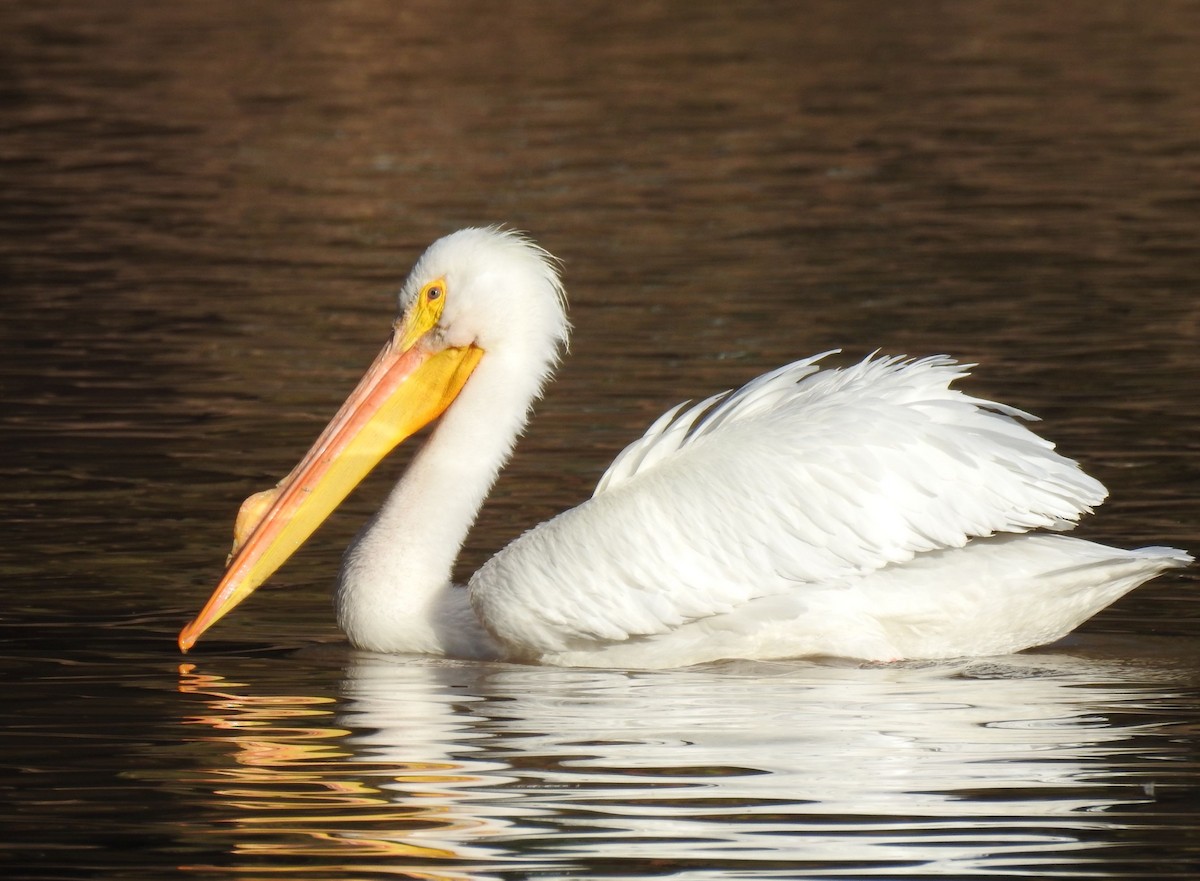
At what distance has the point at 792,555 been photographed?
615cm

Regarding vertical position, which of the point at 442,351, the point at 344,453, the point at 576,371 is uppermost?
the point at 442,351

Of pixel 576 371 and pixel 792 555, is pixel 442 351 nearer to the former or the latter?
pixel 792 555

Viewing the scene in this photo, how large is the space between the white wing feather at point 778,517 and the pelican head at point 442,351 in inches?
25.4

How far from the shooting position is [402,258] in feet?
43.2

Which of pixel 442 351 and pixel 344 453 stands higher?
pixel 442 351

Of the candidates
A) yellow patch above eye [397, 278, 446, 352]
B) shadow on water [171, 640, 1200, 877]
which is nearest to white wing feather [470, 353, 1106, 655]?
shadow on water [171, 640, 1200, 877]

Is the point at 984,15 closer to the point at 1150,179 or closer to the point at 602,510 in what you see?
the point at 1150,179

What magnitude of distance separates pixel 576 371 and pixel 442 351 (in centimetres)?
334

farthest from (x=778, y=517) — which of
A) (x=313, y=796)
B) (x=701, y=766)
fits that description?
(x=313, y=796)

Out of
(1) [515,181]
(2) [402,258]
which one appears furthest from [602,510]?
(1) [515,181]

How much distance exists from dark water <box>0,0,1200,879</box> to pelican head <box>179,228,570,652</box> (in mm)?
449

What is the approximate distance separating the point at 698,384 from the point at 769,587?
364 cm

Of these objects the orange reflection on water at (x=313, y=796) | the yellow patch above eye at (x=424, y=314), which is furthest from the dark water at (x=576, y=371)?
the yellow patch above eye at (x=424, y=314)

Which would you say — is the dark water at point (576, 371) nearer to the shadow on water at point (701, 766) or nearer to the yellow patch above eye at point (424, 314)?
the shadow on water at point (701, 766)
